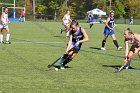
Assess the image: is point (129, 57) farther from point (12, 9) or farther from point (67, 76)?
point (12, 9)

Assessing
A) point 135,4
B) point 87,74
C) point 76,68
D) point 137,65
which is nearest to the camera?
point 87,74

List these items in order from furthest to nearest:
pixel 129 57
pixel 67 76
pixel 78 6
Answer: pixel 78 6 → pixel 129 57 → pixel 67 76

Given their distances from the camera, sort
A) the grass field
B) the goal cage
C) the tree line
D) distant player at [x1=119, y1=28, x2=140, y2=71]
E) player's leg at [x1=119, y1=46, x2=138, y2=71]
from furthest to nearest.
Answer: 1. the tree line
2. the goal cage
3. player's leg at [x1=119, y1=46, x2=138, y2=71]
4. distant player at [x1=119, y1=28, x2=140, y2=71]
5. the grass field

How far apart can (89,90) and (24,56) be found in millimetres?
7827

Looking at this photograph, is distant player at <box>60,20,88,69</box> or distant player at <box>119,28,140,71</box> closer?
distant player at <box>119,28,140,71</box>

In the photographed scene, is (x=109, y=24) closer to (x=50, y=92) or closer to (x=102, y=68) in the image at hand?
(x=102, y=68)

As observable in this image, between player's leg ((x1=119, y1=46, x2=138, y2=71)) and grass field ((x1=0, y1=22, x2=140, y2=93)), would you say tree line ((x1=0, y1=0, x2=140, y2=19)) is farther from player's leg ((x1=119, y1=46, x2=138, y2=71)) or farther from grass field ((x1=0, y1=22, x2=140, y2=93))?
player's leg ((x1=119, y1=46, x2=138, y2=71))

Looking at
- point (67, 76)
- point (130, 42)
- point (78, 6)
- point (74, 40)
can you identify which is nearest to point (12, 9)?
point (78, 6)

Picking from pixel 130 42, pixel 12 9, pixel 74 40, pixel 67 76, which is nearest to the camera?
pixel 67 76

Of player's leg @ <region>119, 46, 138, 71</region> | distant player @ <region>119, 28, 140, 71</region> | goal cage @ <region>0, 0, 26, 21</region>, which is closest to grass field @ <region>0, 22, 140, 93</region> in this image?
player's leg @ <region>119, 46, 138, 71</region>

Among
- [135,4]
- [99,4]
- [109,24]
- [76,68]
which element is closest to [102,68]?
[76,68]

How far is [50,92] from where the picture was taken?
9.59m

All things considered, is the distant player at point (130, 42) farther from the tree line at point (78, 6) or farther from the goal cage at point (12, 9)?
the tree line at point (78, 6)

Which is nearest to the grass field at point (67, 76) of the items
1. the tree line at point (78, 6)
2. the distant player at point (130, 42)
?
the distant player at point (130, 42)
